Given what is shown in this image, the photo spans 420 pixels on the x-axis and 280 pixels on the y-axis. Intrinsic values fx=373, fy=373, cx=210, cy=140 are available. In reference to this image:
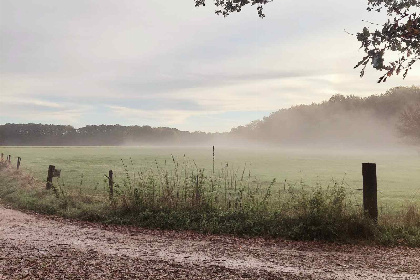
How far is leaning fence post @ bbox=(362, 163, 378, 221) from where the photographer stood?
10859 millimetres

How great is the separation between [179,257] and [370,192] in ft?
19.9

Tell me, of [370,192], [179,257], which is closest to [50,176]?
[179,257]

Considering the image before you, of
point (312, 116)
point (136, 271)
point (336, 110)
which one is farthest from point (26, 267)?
point (312, 116)

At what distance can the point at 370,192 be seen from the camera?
1092 cm

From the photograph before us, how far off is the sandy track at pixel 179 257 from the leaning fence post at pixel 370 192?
1.56 metres

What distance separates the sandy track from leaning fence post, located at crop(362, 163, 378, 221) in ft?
5.13

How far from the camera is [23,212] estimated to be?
48.2ft

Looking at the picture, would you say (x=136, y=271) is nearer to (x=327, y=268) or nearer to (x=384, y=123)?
(x=327, y=268)

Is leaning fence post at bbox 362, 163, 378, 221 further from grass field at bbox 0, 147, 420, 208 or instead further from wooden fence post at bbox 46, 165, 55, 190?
wooden fence post at bbox 46, 165, 55, 190

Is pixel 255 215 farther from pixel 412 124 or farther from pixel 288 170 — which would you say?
pixel 412 124

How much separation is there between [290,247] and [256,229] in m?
1.56

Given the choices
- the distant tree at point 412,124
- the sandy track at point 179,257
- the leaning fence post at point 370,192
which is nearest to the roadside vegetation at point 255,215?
the leaning fence post at point 370,192

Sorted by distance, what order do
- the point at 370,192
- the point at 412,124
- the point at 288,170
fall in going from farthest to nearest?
1. the point at 412,124
2. the point at 288,170
3. the point at 370,192

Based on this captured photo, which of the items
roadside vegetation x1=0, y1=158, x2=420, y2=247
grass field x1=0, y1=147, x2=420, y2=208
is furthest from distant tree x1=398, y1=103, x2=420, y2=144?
roadside vegetation x1=0, y1=158, x2=420, y2=247
